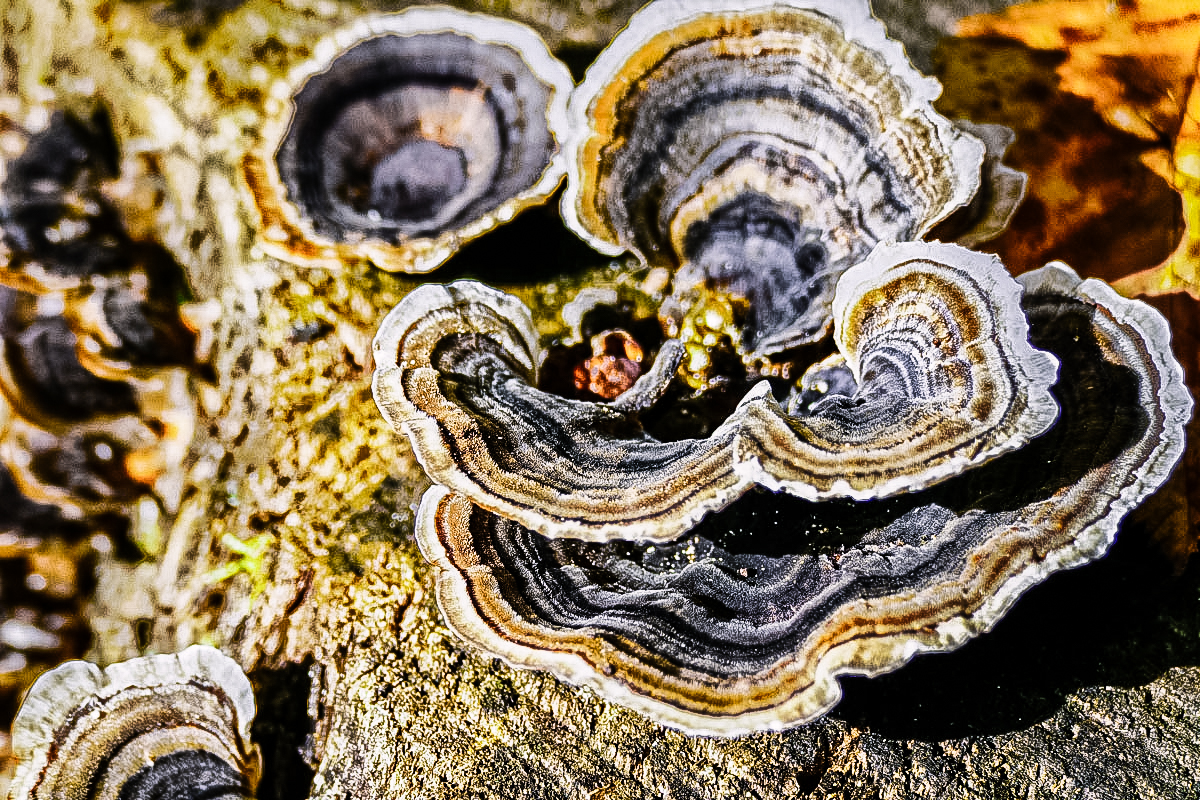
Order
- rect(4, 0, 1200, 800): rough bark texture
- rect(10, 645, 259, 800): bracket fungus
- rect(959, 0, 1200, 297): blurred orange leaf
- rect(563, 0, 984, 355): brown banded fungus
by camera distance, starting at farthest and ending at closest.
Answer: rect(959, 0, 1200, 297): blurred orange leaf, rect(563, 0, 984, 355): brown banded fungus, rect(10, 645, 259, 800): bracket fungus, rect(4, 0, 1200, 800): rough bark texture

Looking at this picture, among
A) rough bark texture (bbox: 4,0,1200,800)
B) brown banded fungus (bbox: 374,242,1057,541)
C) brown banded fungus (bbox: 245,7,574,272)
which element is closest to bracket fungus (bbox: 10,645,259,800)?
rough bark texture (bbox: 4,0,1200,800)

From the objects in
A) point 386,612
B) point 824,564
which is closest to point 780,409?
point 824,564

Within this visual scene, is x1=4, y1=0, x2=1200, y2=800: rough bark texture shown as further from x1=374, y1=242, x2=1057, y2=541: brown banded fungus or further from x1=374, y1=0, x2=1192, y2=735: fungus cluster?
x1=374, y1=242, x2=1057, y2=541: brown banded fungus

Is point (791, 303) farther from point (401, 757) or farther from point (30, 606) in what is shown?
point (30, 606)

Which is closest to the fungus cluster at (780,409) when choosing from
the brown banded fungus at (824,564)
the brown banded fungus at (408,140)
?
the brown banded fungus at (824,564)

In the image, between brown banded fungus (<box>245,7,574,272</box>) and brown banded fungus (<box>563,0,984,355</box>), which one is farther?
brown banded fungus (<box>245,7,574,272</box>)

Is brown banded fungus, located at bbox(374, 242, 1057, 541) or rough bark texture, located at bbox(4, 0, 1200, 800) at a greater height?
brown banded fungus, located at bbox(374, 242, 1057, 541)

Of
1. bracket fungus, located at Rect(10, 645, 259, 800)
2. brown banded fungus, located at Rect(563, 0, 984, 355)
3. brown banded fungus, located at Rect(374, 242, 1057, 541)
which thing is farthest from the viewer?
brown banded fungus, located at Rect(563, 0, 984, 355)

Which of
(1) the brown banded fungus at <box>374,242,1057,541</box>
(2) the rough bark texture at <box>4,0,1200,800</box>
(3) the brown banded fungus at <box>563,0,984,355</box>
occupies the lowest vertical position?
(2) the rough bark texture at <box>4,0,1200,800</box>

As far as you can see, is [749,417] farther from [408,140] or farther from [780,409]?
[408,140]
